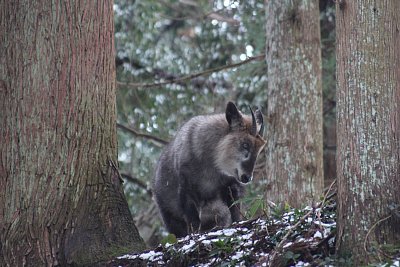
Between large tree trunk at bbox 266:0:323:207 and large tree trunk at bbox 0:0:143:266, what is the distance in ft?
8.20

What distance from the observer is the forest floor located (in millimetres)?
4969

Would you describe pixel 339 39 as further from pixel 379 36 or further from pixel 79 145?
pixel 79 145

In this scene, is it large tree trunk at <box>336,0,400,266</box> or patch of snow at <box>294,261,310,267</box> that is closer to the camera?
large tree trunk at <box>336,0,400,266</box>

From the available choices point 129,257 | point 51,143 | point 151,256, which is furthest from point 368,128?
point 51,143

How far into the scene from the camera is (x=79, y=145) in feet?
20.2

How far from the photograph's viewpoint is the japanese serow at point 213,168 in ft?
25.1

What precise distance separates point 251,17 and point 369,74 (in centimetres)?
851

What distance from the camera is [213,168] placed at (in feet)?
25.4

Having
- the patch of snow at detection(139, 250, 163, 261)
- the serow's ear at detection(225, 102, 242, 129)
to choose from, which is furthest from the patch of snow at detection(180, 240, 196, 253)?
the serow's ear at detection(225, 102, 242, 129)

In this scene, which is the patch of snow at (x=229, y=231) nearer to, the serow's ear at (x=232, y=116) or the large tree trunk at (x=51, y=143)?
the large tree trunk at (x=51, y=143)

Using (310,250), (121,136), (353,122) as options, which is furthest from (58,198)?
(121,136)

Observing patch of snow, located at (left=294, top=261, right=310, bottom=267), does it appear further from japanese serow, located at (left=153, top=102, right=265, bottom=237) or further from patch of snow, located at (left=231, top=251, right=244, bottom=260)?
japanese serow, located at (left=153, top=102, right=265, bottom=237)

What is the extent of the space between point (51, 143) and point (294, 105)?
313 cm

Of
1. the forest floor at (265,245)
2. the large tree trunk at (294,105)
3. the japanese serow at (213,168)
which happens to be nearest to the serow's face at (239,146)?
the japanese serow at (213,168)
